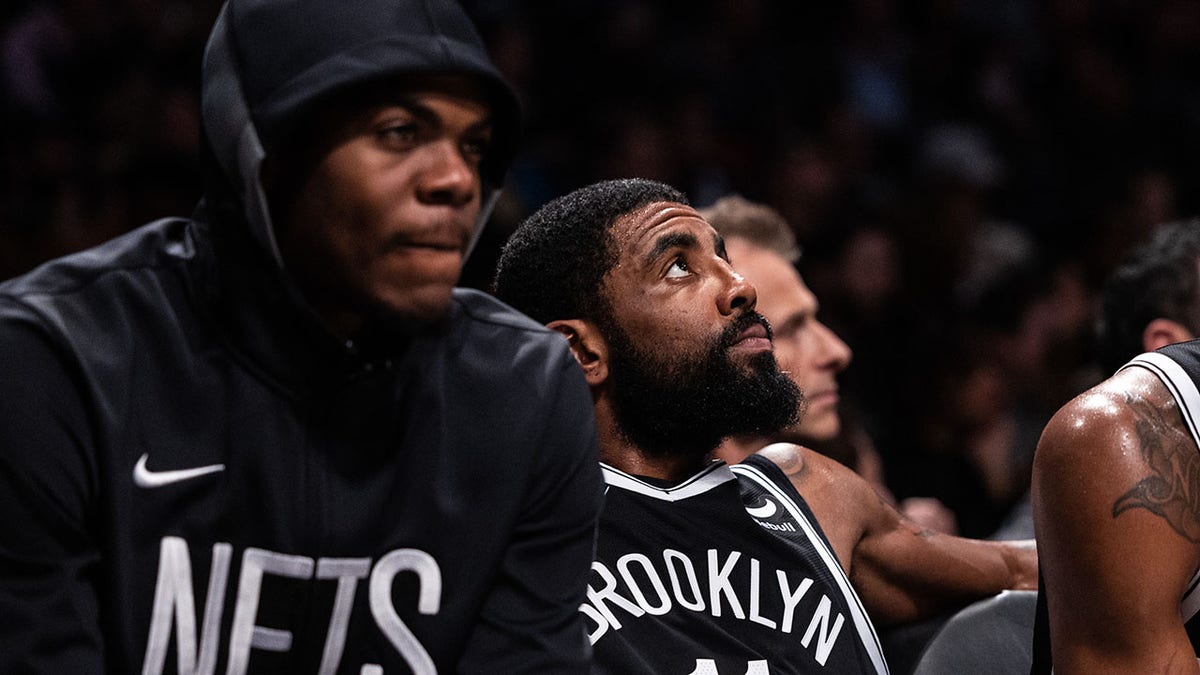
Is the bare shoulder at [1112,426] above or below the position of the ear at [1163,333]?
above

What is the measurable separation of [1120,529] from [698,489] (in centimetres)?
74

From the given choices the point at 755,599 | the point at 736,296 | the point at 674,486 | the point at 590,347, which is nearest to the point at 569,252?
the point at 590,347

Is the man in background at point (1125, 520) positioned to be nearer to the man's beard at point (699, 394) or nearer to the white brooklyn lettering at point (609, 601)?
the man's beard at point (699, 394)

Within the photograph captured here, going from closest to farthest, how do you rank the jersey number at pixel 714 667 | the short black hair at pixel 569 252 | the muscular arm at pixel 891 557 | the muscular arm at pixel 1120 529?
1. the muscular arm at pixel 1120 529
2. the jersey number at pixel 714 667
3. the short black hair at pixel 569 252
4. the muscular arm at pixel 891 557

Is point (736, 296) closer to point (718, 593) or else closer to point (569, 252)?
point (569, 252)

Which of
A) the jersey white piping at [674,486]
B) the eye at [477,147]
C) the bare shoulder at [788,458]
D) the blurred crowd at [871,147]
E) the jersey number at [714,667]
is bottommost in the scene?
the blurred crowd at [871,147]

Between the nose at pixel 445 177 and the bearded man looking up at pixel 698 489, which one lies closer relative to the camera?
the nose at pixel 445 177

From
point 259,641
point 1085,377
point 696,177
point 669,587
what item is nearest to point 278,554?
point 259,641

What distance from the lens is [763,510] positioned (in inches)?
99.9

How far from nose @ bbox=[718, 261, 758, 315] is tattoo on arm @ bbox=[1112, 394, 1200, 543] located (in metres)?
0.67

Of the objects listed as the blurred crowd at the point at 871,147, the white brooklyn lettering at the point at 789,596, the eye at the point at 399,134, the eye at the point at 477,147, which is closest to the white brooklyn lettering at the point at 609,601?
the white brooklyn lettering at the point at 789,596

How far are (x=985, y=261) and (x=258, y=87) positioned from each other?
5.48 meters

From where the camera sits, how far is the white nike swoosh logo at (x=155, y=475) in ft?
4.69

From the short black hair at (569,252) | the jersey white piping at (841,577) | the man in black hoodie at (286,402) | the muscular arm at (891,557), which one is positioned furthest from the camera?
the muscular arm at (891,557)
